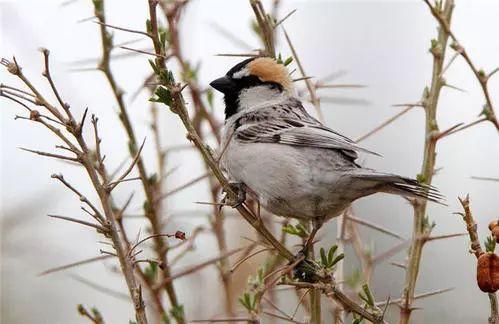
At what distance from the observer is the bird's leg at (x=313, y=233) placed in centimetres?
369

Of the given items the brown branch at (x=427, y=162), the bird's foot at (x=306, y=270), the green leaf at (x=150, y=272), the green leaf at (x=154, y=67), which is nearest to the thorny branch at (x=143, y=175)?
the green leaf at (x=150, y=272)

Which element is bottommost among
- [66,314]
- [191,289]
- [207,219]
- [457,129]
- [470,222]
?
[66,314]

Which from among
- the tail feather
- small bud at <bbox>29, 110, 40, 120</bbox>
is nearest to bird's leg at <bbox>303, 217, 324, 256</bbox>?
the tail feather

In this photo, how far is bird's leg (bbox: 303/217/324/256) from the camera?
3.69 meters

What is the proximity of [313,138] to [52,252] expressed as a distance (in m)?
2.44

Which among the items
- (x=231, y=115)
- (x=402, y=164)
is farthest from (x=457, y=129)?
(x=402, y=164)

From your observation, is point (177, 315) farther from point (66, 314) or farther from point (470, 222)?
point (66, 314)

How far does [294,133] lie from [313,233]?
0.72 metres

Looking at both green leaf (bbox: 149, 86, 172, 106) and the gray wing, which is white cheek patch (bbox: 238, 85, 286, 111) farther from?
green leaf (bbox: 149, 86, 172, 106)

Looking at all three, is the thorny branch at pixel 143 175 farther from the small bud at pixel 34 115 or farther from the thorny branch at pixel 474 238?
the thorny branch at pixel 474 238

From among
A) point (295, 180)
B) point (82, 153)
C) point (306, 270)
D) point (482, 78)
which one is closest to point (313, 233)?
point (295, 180)

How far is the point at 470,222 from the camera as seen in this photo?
2576 millimetres

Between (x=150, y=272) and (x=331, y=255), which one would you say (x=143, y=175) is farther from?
(x=331, y=255)

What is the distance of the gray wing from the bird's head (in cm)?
26
